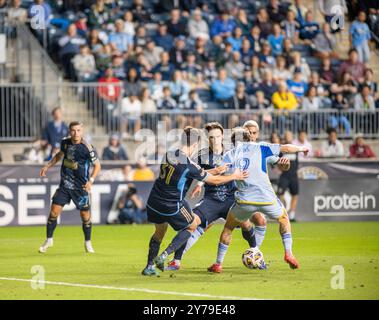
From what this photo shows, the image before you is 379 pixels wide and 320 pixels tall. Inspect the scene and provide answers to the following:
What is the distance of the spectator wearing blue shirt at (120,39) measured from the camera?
26.4 metres

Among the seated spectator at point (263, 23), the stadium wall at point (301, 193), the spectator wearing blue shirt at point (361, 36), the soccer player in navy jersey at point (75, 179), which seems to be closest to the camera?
the soccer player in navy jersey at point (75, 179)

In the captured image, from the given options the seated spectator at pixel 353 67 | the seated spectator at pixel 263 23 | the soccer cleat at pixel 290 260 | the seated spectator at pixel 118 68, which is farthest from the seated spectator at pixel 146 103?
the soccer cleat at pixel 290 260

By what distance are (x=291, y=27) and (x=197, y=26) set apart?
9.57 ft

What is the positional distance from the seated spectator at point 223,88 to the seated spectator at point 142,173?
3566 mm

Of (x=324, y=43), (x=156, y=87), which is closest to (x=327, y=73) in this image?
(x=324, y=43)

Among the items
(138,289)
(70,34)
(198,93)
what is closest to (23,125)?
(70,34)

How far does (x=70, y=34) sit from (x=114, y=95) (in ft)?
7.78

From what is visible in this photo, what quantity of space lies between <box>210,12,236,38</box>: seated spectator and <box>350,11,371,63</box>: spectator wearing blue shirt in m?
3.55

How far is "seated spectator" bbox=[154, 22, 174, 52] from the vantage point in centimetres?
2708

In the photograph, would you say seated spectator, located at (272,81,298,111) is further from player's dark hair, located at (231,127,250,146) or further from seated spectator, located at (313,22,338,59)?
player's dark hair, located at (231,127,250,146)

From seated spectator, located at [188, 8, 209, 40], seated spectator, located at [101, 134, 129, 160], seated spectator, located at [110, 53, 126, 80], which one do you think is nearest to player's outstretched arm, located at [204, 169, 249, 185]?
seated spectator, located at [101, 134, 129, 160]

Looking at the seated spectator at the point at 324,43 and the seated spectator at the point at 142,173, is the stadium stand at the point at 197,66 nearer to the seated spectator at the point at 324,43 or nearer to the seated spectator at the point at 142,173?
the seated spectator at the point at 324,43

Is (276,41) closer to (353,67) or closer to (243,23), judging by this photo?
(243,23)
